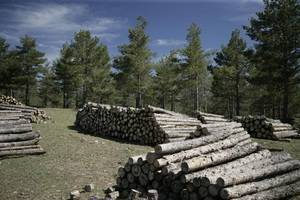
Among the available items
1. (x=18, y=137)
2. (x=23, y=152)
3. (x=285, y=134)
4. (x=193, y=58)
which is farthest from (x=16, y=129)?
(x=193, y=58)

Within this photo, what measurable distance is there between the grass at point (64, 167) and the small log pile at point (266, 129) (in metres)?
2.63

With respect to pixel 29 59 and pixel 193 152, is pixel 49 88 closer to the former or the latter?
pixel 29 59

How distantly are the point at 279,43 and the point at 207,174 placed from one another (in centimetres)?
2280

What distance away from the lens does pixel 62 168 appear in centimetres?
1188

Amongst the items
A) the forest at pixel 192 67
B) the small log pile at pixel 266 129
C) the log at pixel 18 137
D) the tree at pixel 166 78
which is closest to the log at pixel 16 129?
the log at pixel 18 137

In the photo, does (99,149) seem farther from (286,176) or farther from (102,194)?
(286,176)

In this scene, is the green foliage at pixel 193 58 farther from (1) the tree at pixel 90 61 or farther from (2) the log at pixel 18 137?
(2) the log at pixel 18 137

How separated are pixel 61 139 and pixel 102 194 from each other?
838 cm

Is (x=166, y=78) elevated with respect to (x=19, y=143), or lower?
elevated

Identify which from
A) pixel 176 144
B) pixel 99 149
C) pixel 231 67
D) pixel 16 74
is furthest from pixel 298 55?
pixel 16 74

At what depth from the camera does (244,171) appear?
8.80 meters

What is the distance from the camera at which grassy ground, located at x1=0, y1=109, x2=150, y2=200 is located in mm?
9594

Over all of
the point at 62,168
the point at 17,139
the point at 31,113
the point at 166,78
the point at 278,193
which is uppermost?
the point at 166,78

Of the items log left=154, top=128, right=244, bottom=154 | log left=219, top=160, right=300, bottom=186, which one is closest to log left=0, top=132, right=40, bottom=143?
log left=154, top=128, right=244, bottom=154
